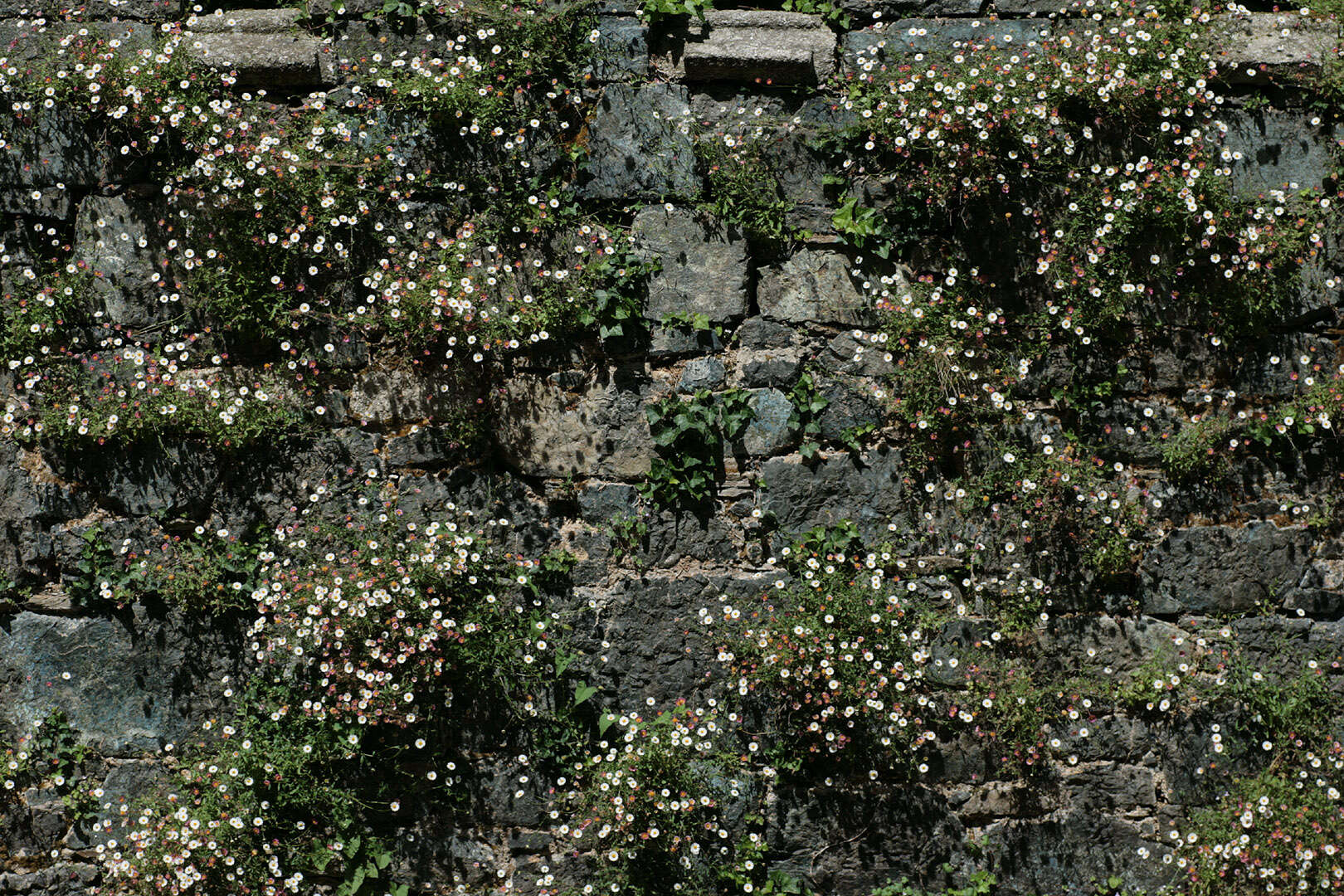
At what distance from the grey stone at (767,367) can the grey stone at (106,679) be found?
235 centimetres

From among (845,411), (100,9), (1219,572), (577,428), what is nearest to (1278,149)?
(1219,572)

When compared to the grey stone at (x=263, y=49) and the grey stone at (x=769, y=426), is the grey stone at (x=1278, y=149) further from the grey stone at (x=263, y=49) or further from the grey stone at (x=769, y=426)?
the grey stone at (x=263, y=49)

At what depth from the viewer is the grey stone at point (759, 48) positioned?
446 cm

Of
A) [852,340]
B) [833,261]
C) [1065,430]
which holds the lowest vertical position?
[1065,430]

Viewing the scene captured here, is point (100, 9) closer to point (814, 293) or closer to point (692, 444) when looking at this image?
point (692, 444)

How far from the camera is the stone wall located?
14.6 ft

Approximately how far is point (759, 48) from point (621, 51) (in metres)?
0.57

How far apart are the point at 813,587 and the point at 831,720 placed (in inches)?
21.0

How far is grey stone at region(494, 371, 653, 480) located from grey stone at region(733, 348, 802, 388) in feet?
1.32

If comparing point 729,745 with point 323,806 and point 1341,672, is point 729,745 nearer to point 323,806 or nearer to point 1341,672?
point 323,806

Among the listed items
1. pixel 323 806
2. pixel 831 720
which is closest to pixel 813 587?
pixel 831 720

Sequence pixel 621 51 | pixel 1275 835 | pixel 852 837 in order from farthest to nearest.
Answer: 1. pixel 621 51
2. pixel 852 837
3. pixel 1275 835

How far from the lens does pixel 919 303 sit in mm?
4508

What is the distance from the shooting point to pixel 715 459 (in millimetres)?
4477
